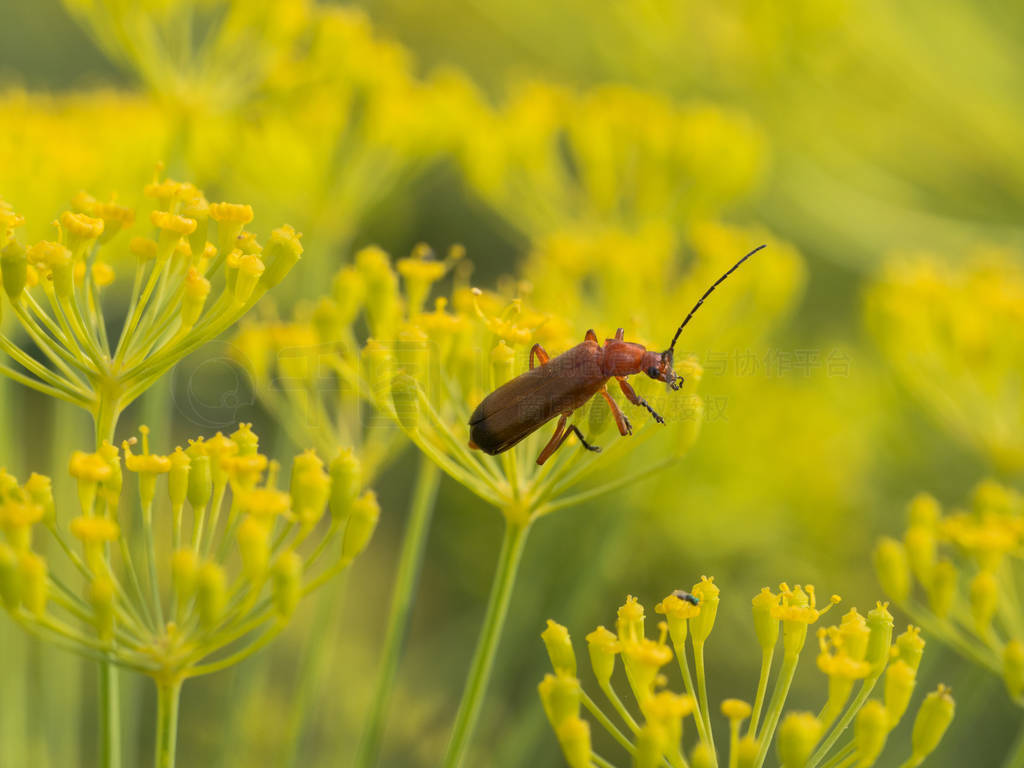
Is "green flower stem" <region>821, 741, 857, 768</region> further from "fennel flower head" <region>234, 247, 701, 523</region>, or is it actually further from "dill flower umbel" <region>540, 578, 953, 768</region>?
"fennel flower head" <region>234, 247, 701, 523</region>

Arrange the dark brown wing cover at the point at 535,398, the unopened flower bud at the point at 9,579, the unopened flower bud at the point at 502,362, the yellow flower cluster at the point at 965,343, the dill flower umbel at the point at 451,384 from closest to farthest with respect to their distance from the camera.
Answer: the unopened flower bud at the point at 9,579, the dill flower umbel at the point at 451,384, the unopened flower bud at the point at 502,362, the dark brown wing cover at the point at 535,398, the yellow flower cluster at the point at 965,343

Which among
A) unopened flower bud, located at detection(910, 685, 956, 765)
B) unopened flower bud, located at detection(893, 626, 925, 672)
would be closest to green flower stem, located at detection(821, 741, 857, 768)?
→ unopened flower bud, located at detection(910, 685, 956, 765)

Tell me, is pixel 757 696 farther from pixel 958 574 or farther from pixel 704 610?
pixel 958 574

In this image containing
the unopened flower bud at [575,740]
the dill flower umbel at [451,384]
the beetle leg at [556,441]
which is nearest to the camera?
the unopened flower bud at [575,740]

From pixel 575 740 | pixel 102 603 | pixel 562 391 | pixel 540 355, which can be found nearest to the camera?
pixel 102 603

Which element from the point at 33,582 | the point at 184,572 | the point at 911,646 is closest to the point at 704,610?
the point at 911,646

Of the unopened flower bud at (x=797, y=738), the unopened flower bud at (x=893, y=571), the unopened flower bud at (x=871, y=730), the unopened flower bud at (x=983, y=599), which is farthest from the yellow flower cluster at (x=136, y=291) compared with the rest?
the unopened flower bud at (x=983, y=599)

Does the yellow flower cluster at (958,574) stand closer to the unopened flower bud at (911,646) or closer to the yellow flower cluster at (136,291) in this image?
the unopened flower bud at (911,646)
